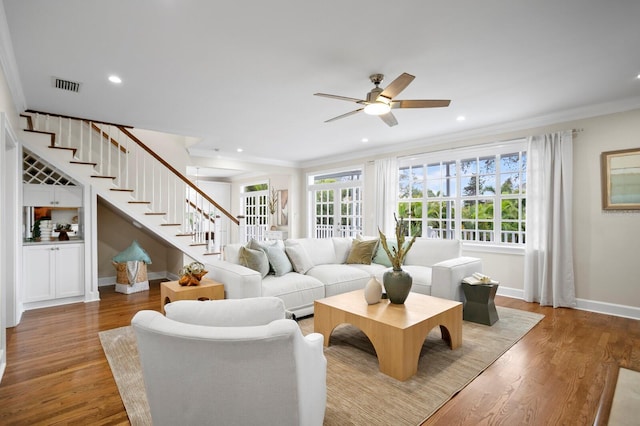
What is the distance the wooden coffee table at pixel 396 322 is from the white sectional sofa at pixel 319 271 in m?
0.49

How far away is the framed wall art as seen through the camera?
3.73 m

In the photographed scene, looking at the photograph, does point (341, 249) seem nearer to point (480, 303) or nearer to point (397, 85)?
point (480, 303)

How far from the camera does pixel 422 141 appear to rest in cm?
565

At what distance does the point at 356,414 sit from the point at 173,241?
409 cm

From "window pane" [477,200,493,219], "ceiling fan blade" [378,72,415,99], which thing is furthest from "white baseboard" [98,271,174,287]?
"window pane" [477,200,493,219]

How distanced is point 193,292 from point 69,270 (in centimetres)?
245

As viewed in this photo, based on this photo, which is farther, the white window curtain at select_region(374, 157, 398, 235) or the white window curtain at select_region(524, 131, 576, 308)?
the white window curtain at select_region(374, 157, 398, 235)

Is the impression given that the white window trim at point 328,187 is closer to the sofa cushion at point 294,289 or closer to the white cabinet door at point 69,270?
the sofa cushion at point 294,289

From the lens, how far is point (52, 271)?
4211 millimetres

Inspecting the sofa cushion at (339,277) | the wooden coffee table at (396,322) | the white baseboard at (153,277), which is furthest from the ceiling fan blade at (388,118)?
the white baseboard at (153,277)

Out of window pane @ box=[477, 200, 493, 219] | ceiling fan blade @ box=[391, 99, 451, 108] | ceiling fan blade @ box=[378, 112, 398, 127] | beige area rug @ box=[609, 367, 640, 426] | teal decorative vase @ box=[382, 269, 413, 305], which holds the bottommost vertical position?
beige area rug @ box=[609, 367, 640, 426]

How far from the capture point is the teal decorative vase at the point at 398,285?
287 cm

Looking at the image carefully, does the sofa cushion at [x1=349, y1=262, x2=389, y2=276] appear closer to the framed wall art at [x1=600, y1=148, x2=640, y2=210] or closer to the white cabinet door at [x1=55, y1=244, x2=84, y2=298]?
the framed wall art at [x1=600, y1=148, x2=640, y2=210]

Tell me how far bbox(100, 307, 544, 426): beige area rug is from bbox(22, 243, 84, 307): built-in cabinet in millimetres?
1620
